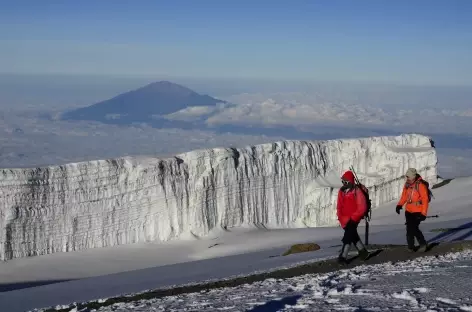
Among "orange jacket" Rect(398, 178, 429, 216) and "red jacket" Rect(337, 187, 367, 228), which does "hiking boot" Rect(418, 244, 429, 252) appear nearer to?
"orange jacket" Rect(398, 178, 429, 216)

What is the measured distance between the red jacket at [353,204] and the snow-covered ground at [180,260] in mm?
2895

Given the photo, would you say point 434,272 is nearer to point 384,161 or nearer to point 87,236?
point 87,236

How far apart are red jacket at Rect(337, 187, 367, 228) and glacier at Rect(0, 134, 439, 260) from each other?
14988mm

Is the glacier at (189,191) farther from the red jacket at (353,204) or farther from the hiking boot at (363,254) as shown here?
the red jacket at (353,204)

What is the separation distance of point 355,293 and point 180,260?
15416mm

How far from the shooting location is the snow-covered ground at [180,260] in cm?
1423

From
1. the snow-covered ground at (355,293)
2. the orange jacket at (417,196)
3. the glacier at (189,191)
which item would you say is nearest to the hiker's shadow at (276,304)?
the snow-covered ground at (355,293)

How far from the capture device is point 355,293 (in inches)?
350

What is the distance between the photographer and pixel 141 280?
15.5 m

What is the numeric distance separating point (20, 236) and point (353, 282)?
16.5m

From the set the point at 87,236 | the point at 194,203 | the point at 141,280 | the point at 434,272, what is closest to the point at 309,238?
the point at 194,203

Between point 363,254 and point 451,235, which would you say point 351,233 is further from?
point 451,235

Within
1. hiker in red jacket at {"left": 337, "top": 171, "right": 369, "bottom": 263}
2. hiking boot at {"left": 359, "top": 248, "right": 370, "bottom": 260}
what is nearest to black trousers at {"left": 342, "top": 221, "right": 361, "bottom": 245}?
hiker in red jacket at {"left": 337, "top": 171, "right": 369, "bottom": 263}

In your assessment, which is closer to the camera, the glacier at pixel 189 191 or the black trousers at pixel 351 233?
the black trousers at pixel 351 233
